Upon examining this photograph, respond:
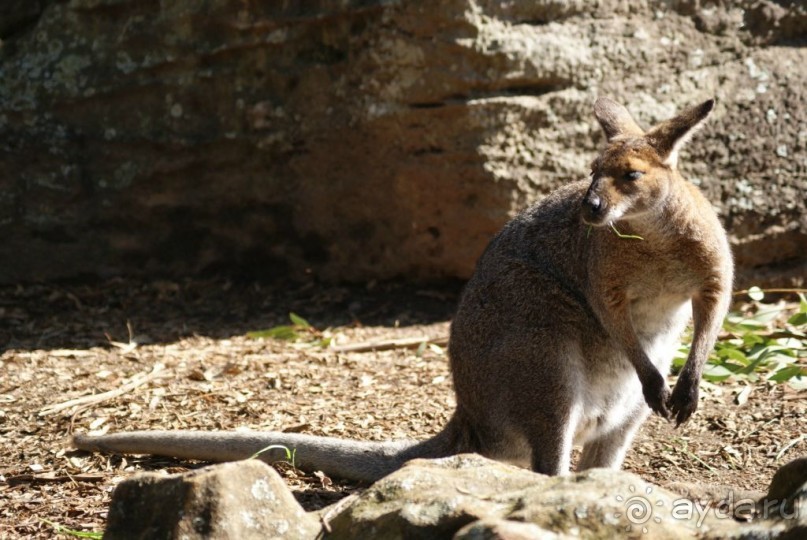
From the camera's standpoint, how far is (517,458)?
514cm

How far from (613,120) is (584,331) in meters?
1.05

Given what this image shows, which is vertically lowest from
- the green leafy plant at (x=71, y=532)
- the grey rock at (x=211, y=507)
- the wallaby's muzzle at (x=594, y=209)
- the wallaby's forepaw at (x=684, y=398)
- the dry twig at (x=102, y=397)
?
the dry twig at (x=102, y=397)

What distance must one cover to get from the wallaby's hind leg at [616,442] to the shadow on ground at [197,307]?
9.15ft

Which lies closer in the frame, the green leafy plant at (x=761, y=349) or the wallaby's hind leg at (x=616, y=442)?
the wallaby's hind leg at (x=616, y=442)

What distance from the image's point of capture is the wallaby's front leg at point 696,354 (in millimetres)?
5094

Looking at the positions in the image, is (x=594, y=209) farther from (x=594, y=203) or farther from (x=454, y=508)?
(x=454, y=508)

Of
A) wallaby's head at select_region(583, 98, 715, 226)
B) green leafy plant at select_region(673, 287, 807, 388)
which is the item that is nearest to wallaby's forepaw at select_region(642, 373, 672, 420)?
wallaby's head at select_region(583, 98, 715, 226)

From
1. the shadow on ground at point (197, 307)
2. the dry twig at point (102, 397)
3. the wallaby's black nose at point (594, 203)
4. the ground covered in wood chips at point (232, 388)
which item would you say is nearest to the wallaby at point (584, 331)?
the wallaby's black nose at point (594, 203)

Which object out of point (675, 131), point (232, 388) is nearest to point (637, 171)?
point (675, 131)

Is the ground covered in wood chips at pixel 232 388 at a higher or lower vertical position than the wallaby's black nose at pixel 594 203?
lower

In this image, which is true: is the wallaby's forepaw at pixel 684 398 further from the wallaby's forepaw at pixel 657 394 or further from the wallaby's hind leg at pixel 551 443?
the wallaby's hind leg at pixel 551 443

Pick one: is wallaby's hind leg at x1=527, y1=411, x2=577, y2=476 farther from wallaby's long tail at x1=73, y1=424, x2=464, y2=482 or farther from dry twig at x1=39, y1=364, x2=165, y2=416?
dry twig at x1=39, y1=364, x2=165, y2=416

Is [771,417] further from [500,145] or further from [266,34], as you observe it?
[266,34]

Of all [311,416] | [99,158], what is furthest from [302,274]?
[311,416]
